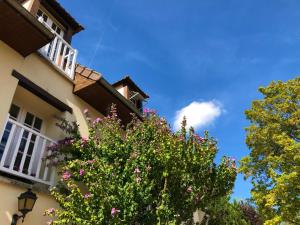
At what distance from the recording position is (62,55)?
9.48 meters

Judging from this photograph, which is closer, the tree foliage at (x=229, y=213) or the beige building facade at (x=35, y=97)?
the beige building facade at (x=35, y=97)

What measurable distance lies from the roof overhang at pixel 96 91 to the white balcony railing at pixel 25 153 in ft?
6.60

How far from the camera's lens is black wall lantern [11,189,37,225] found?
623cm

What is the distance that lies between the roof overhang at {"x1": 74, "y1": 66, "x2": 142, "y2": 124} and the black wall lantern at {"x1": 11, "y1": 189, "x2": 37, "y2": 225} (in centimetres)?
352

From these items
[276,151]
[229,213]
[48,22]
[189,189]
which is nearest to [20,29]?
[48,22]

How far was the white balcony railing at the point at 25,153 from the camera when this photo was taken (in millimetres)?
6881

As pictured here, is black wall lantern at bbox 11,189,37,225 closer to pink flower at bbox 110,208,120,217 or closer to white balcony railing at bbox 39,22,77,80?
pink flower at bbox 110,208,120,217

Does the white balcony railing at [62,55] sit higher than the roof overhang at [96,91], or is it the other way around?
the white balcony railing at [62,55]

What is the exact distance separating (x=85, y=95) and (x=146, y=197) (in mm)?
4372

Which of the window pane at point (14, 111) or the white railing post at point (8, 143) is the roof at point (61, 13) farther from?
the white railing post at point (8, 143)

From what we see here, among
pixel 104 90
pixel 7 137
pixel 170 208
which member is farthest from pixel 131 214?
pixel 104 90

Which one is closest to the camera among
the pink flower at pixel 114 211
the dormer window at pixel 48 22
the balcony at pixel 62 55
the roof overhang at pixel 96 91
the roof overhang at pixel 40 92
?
the pink flower at pixel 114 211

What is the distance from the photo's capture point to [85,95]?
372 inches

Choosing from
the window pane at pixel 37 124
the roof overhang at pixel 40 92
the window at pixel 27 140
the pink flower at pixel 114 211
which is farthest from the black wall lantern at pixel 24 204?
the roof overhang at pixel 40 92
